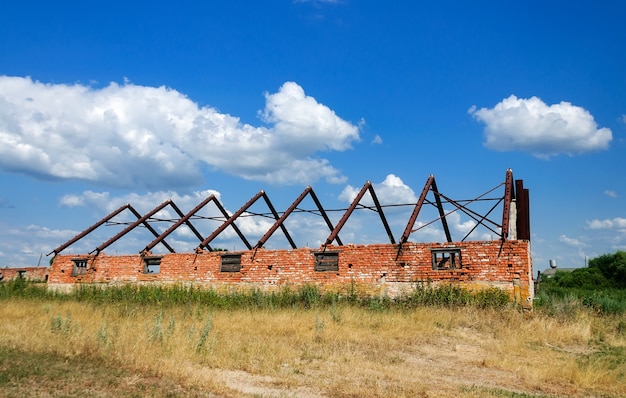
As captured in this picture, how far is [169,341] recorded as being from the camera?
792 cm

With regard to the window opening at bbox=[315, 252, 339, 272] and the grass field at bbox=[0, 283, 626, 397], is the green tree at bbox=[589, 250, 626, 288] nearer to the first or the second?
the grass field at bbox=[0, 283, 626, 397]

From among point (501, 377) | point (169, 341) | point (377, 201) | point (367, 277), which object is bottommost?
point (501, 377)

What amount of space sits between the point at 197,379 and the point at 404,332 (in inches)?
219

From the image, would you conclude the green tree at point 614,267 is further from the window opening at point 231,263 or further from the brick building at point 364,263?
the window opening at point 231,263

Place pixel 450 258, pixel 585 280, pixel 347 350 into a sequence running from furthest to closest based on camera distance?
pixel 585 280 < pixel 450 258 < pixel 347 350

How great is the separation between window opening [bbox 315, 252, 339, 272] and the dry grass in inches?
105

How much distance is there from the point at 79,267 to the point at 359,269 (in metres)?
13.2

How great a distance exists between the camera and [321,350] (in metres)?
8.57

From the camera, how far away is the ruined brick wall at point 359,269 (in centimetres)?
1279

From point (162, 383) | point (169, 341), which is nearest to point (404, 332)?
point (169, 341)

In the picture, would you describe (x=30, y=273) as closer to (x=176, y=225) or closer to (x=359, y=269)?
(x=176, y=225)

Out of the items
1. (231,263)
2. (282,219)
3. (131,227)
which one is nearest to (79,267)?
(131,227)

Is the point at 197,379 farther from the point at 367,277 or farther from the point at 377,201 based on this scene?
the point at 377,201

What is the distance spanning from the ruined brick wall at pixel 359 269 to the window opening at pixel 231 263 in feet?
0.41
